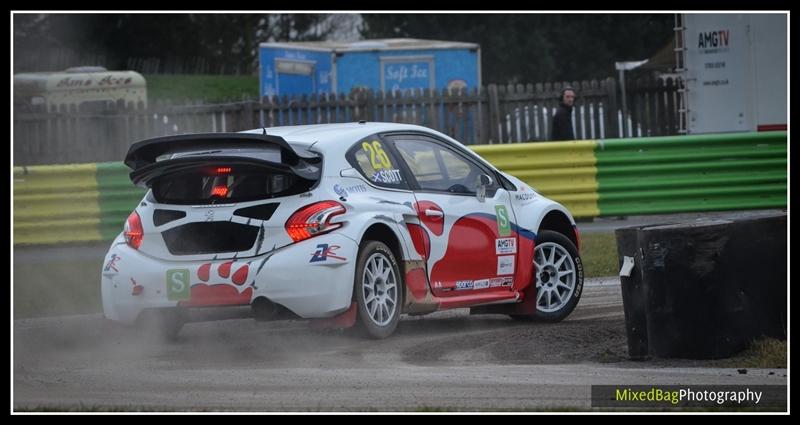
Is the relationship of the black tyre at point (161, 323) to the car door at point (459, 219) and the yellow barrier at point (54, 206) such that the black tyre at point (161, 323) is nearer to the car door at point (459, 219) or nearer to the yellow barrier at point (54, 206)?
the car door at point (459, 219)

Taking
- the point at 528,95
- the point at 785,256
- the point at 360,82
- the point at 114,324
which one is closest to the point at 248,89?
the point at 360,82

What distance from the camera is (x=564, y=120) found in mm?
18922

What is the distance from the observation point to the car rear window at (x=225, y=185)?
8281mm

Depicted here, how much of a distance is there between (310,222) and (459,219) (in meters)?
1.36

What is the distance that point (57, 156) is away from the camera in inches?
840

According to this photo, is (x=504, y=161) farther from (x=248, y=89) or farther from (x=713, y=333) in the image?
(x=248, y=89)

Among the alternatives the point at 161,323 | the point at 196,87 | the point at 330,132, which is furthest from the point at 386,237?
the point at 196,87

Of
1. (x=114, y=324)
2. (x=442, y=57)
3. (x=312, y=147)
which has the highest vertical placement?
(x=442, y=57)

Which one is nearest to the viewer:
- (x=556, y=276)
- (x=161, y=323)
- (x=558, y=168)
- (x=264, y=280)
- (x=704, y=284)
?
(x=704, y=284)

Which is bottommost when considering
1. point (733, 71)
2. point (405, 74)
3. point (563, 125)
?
point (563, 125)

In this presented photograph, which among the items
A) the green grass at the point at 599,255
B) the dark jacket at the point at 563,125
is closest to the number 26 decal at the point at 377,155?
the green grass at the point at 599,255

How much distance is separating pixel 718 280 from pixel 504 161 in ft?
32.1

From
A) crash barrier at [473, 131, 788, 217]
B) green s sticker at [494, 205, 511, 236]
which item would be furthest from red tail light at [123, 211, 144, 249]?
crash barrier at [473, 131, 788, 217]

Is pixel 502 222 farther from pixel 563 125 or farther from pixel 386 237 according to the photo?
pixel 563 125
